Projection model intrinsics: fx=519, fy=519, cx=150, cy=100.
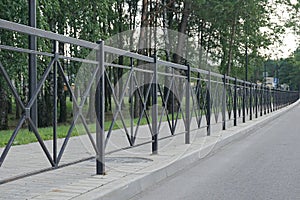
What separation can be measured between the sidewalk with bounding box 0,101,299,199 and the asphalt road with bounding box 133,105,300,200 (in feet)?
0.64

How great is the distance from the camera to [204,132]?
1502 cm

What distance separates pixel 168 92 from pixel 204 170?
233cm

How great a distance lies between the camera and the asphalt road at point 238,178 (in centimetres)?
675

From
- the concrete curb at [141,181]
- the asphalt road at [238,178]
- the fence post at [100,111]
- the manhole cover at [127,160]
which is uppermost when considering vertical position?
the fence post at [100,111]

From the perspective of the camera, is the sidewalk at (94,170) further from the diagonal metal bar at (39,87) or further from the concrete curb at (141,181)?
the diagonal metal bar at (39,87)

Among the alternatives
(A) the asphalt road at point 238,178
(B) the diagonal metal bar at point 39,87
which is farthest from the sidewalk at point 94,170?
(B) the diagonal metal bar at point 39,87

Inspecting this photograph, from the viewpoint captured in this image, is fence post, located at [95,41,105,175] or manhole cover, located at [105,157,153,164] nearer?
fence post, located at [95,41,105,175]

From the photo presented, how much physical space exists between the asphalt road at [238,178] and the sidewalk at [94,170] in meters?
0.19

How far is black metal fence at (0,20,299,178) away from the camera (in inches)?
222

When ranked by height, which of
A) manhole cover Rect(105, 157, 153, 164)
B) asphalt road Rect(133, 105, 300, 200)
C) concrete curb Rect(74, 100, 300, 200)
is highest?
manhole cover Rect(105, 157, 153, 164)

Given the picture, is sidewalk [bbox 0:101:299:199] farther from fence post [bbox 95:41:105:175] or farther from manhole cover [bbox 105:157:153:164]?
fence post [bbox 95:41:105:175]

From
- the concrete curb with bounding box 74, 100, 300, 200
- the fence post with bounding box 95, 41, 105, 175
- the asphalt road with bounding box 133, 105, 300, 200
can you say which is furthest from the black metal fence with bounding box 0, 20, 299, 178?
the asphalt road with bounding box 133, 105, 300, 200

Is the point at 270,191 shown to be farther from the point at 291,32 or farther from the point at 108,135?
the point at 291,32

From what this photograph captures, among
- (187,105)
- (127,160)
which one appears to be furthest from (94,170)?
(187,105)
